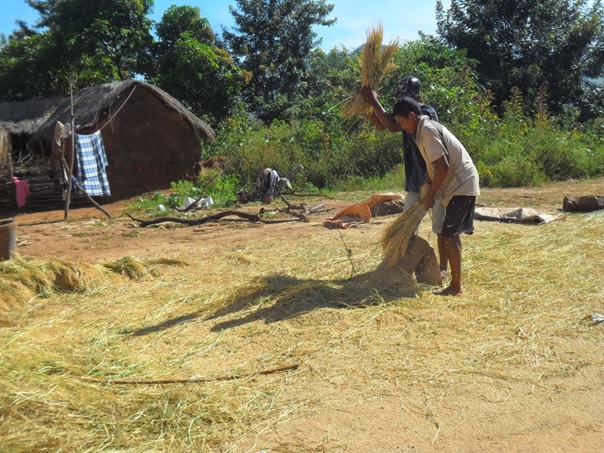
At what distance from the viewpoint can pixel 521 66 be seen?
738 inches

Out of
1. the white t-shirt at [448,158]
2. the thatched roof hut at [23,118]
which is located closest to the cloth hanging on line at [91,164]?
the thatched roof hut at [23,118]

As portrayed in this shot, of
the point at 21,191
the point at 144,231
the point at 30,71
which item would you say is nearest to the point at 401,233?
the point at 144,231

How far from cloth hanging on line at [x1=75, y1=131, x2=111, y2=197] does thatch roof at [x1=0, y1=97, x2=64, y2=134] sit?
12.9 ft

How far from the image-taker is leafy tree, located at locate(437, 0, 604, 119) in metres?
18.2

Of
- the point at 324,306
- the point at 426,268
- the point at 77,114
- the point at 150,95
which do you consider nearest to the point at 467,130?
the point at 150,95

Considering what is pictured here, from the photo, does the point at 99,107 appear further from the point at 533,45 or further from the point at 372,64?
the point at 533,45

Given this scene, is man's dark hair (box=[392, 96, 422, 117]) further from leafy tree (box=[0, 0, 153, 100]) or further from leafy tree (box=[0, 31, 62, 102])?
leafy tree (box=[0, 31, 62, 102])

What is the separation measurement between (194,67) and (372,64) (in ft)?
42.0

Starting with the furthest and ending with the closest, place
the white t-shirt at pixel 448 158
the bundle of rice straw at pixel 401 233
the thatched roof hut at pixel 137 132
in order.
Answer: the thatched roof hut at pixel 137 132 → the bundle of rice straw at pixel 401 233 → the white t-shirt at pixel 448 158

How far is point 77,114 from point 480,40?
41.5ft

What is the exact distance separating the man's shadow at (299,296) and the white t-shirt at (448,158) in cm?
74

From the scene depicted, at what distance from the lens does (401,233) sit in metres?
4.67

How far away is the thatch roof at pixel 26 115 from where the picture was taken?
1441 cm

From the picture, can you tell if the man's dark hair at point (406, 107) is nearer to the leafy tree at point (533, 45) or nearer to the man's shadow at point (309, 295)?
the man's shadow at point (309, 295)
